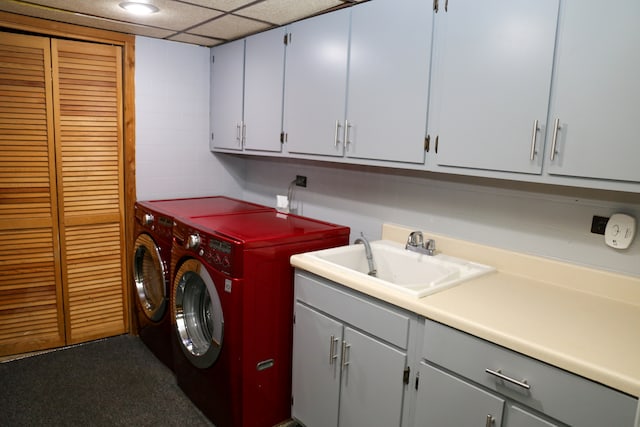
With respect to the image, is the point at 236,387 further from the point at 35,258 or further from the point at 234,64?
the point at 234,64

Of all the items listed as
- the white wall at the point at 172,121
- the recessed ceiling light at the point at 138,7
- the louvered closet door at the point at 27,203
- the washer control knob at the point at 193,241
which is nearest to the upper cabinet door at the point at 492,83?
the washer control knob at the point at 193,241

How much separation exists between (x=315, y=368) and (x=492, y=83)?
143cm

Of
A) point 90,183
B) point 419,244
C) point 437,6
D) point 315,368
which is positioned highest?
point 437,6

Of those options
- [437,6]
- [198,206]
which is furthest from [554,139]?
[198,206]

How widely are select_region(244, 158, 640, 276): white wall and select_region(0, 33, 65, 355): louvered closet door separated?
1623 mm

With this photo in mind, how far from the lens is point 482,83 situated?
169 cm

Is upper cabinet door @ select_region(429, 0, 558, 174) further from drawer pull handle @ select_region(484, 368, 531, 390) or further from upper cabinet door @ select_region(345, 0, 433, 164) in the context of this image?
drawer pull handle @ select_region(484, 368, 531, 390)

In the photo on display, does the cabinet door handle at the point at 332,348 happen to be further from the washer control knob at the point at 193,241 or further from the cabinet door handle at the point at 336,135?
the cabinet door handle at the point at 336,135

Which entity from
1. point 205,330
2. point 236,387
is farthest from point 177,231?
point 236,387

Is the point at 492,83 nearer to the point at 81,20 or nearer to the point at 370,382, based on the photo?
the point at 370,382

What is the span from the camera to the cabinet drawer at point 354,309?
5.49 feet

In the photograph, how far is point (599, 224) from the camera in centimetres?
169

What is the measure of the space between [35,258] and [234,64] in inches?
71.7

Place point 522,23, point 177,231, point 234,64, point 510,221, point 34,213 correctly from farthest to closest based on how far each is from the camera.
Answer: point 234,64 < point 34,213 < point 177,231 < point 510,221 < point 522,23
